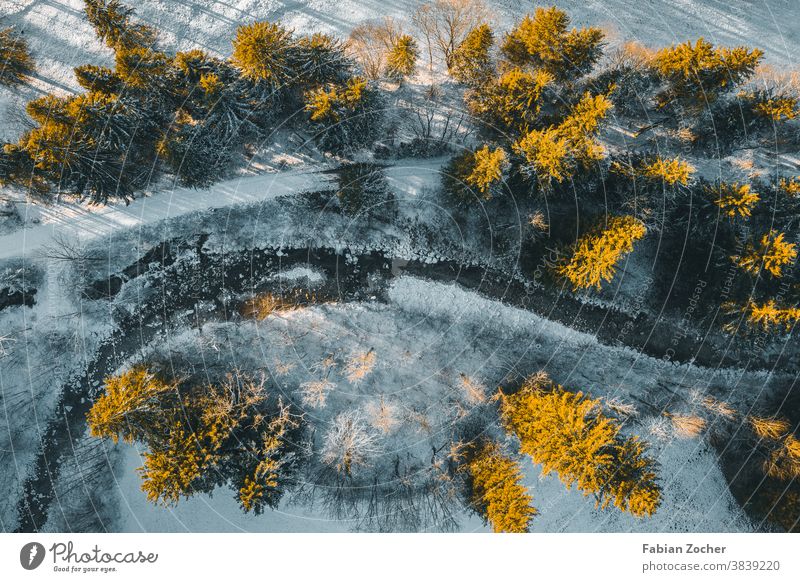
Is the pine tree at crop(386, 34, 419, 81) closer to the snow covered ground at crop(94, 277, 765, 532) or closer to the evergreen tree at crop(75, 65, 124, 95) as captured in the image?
the snow covered ground at crop(94, 277, 765, 532)

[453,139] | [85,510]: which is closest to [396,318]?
[453,139]

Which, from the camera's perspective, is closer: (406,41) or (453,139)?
(406,41)

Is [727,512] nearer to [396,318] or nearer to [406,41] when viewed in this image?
[396,318]

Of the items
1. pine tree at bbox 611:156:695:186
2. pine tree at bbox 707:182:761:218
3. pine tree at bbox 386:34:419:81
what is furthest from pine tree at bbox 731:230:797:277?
pine tree at bbox 386:34:419:81

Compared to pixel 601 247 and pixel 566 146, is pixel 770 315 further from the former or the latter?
pixel 566 146
